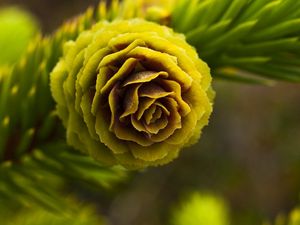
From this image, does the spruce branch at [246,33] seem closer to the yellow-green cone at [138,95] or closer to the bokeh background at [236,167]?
the yellow-green cone at [138,95]

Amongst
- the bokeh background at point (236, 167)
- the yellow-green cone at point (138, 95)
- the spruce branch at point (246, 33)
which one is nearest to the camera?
the yellow-green cone at point (138, 95)

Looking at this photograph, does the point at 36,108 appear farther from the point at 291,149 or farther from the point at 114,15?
the point at 291,149

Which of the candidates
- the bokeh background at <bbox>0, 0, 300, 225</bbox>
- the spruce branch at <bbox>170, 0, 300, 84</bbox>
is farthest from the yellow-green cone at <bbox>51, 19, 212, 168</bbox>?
the bokeh background at <bbox>0, 0, 300, 225</bbox>

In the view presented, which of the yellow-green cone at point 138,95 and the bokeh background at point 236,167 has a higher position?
the yellow-green cone at point 138,95

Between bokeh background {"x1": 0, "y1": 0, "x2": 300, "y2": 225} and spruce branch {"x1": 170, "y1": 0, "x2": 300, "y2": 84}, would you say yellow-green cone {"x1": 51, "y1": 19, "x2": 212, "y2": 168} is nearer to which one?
spruce branch {"x1": 170, "y1": 0, "x2": 300, "y2": 84}

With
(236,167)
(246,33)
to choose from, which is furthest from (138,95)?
(236,167)

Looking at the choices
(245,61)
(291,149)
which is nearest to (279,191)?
(291,149)

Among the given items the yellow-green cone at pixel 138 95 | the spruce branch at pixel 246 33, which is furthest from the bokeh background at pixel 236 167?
the yellow-green cone at pixel 138 95
